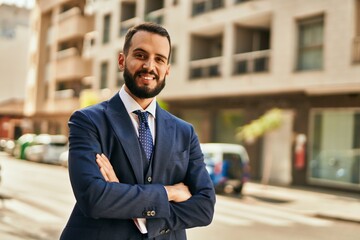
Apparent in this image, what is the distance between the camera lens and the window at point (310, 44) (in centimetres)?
1808

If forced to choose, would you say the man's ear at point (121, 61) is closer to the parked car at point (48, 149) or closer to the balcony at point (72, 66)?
the parked car at point (48, 149)

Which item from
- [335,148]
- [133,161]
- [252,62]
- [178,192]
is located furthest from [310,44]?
[133,161]

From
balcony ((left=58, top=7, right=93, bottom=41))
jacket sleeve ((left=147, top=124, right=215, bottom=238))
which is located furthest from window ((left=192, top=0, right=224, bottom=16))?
jacket sleeve ((left=147, top=124, right=215, bottom=238))

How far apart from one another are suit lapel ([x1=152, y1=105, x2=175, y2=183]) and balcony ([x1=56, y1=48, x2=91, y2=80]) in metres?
36.3

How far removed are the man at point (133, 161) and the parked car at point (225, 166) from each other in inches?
465

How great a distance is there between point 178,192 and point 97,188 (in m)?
0.44

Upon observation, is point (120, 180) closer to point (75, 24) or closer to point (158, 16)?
point (158, 16)

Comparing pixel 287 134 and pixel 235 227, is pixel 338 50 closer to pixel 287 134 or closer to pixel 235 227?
pixel 287 134

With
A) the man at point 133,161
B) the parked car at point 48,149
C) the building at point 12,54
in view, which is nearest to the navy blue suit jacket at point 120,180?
the man at point 133,161

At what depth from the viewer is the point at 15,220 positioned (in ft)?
30.8

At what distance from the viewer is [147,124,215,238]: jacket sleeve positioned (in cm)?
245

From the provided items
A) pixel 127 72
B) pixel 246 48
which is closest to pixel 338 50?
pixel 246 48

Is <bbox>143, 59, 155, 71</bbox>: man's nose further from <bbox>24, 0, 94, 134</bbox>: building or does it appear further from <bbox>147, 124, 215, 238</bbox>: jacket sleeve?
<bbox>24, 0, 94, 134</bbox>: building

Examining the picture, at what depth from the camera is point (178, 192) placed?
2.51 meters
